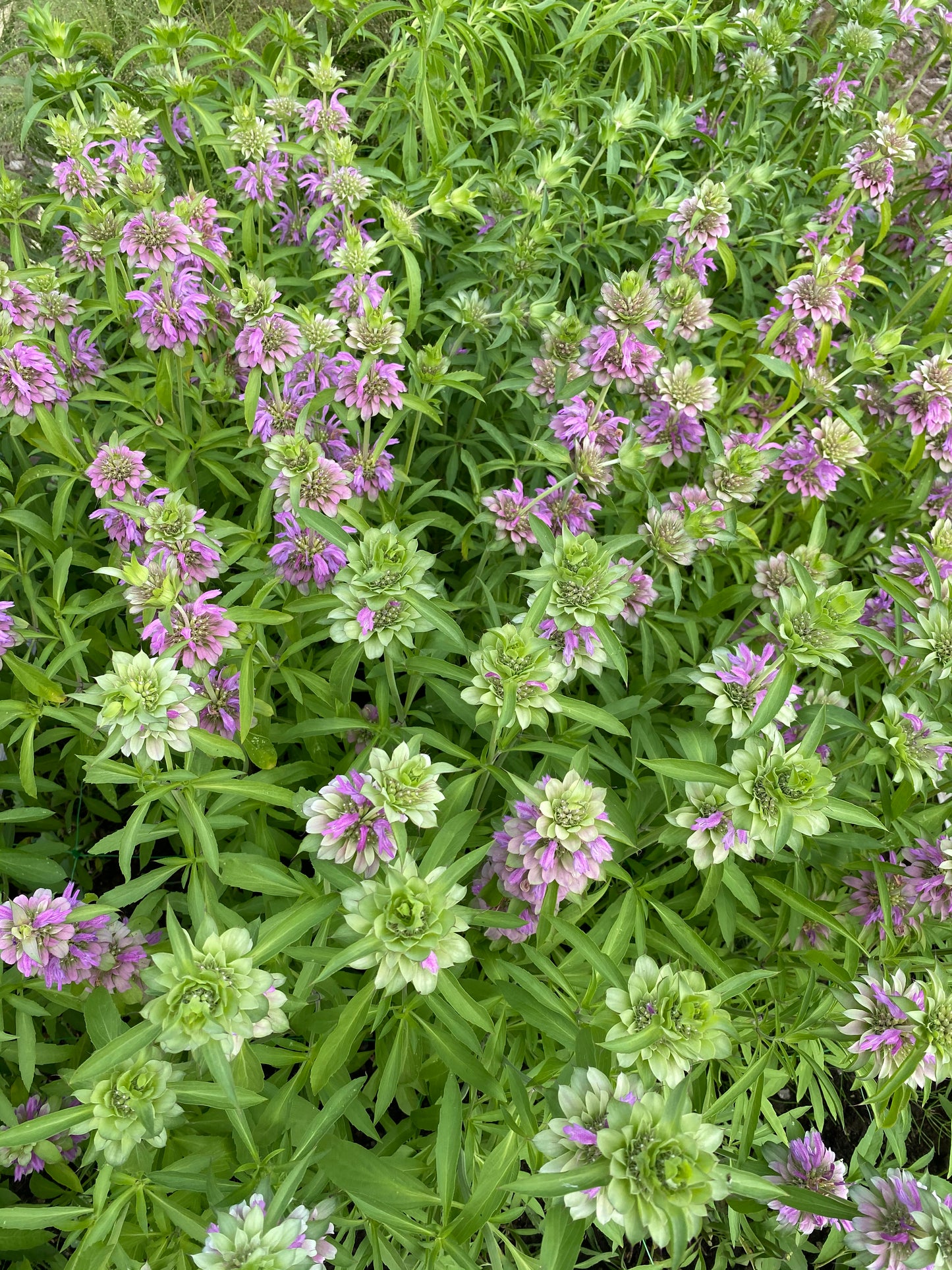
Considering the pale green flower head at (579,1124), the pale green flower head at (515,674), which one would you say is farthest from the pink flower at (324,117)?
the pale green flower head at (579,1124)

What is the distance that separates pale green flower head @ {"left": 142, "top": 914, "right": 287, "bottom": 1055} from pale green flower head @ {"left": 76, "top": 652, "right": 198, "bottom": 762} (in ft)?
1.34

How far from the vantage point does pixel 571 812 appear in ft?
5.78

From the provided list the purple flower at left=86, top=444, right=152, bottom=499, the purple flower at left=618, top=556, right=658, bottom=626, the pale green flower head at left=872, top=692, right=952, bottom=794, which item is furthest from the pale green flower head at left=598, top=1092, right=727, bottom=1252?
the purple flower at left=86, top=444, right=152, bottom=499

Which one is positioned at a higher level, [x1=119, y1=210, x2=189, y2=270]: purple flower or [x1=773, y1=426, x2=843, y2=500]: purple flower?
[x1=119, y1=210, x2=189, y2=270]: purple flower

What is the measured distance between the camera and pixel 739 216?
365 centimetres

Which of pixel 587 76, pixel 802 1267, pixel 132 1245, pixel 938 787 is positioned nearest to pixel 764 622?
pixel 938 787

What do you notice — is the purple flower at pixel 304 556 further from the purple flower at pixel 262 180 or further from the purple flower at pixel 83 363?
the purple flower at pixel 262 180

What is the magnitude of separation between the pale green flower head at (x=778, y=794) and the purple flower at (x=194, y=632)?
1.30 m

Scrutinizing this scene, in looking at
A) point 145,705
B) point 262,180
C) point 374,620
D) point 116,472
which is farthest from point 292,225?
point 145,705

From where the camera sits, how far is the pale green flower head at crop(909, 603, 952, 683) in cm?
222

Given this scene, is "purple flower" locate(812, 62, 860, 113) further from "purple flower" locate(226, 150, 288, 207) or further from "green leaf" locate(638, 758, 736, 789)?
"green leaf" locate(638, 758, 736, 789)

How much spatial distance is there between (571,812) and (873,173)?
3.21m

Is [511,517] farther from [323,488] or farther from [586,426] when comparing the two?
[323,488]

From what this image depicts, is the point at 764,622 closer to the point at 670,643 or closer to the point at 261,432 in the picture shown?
the point at 670,643
